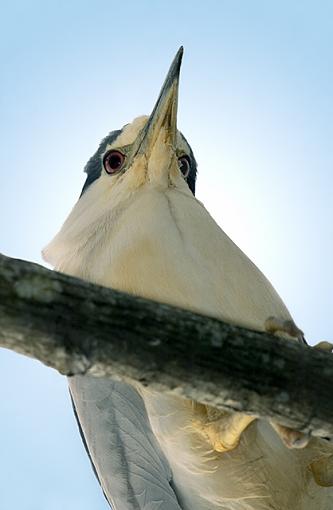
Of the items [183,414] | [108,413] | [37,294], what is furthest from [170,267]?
[37,294]

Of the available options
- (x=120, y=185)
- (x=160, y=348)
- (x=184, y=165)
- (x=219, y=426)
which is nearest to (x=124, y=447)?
(x=219, y=426)

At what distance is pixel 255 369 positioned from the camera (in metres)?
1.76

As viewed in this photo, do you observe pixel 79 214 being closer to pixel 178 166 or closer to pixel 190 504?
pixel 178 166

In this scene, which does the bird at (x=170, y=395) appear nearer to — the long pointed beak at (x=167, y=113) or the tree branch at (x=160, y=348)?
the long pointed beak at (x=167, y=113)

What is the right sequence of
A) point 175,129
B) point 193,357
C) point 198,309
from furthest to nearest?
point 175,129 → point 198,309 → point 193,357

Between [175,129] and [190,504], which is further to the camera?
[175,129]

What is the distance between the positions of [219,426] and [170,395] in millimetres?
243

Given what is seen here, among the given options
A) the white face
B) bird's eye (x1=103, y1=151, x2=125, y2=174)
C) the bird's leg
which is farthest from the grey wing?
bird's eye (x1=103, y1=151, x2=125, y2=174)

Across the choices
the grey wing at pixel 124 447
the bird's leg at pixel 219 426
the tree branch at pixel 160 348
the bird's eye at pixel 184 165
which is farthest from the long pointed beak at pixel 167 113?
the tree branch at pixel 160 348

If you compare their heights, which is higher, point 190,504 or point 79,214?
point 79,214

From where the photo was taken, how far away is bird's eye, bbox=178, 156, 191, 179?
4.05 m

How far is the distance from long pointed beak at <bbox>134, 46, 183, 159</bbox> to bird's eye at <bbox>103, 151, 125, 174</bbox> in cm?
21

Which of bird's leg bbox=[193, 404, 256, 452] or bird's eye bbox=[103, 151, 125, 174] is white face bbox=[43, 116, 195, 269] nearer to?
bird's eye bbox=[103, 151, 125, 174]

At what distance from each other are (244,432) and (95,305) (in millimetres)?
1520
